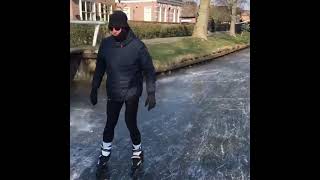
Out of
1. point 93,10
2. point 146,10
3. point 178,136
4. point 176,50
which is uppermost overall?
point 146,10

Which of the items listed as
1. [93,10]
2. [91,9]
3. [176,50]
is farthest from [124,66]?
[91,9]

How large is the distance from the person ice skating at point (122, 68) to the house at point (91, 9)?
28.6 m

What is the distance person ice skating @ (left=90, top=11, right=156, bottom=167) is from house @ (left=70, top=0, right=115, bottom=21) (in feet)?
93.8

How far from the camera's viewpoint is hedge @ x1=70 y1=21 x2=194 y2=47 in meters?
14.0

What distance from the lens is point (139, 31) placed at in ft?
93.0

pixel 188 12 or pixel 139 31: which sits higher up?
pixel 188 12

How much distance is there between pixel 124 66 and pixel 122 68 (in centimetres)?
3

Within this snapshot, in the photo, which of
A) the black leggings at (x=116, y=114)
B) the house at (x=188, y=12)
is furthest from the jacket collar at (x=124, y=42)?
the house at (x=188, y=12)

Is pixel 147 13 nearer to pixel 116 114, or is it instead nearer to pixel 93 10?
pixel 93 10

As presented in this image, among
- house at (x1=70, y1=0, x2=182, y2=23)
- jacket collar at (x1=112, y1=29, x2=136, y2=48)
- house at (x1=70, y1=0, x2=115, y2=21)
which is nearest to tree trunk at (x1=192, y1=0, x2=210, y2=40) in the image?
house at (x1=70, y1=0, x2=115, y2=21)

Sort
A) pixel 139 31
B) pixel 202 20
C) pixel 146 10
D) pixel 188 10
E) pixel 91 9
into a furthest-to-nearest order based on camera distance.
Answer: pixel 188 10 → pixel 146 10 → pixel 91 9 → pixel 139 31 → pixel 202 20

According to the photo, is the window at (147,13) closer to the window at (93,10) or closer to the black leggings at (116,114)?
the window at (93,10)

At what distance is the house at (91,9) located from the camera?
32750 mm
